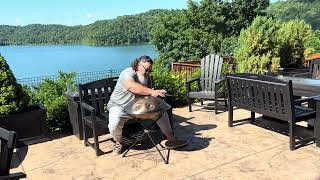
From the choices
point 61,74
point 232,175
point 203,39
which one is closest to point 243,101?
point 232,175

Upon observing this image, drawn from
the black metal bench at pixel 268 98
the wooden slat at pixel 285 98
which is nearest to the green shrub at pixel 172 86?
the black metal bench at pixel 268 98

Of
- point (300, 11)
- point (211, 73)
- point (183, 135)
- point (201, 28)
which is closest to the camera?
point (183, 135)

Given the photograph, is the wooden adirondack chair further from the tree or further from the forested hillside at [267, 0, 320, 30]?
the forested hillside at [267, 0, 320, 30]

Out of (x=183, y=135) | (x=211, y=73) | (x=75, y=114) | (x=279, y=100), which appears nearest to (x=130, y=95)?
(x=75, y=114)

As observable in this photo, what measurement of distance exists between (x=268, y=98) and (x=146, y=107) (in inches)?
61.5

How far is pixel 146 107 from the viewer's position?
13.1ft

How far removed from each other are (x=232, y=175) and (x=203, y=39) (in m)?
18.6

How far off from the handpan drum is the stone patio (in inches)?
20.0


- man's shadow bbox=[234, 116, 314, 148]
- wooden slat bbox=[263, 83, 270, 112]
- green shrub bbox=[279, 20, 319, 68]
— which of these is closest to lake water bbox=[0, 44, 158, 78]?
man's shadow bbox=[234, 116, 314, 148]

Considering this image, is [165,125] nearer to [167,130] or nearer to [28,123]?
[167,130]

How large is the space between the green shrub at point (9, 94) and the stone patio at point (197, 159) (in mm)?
526

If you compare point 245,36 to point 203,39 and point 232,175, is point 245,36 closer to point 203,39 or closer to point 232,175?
point 232,175

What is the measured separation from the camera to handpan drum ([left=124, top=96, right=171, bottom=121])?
158 inches

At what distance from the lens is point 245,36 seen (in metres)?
9.01
